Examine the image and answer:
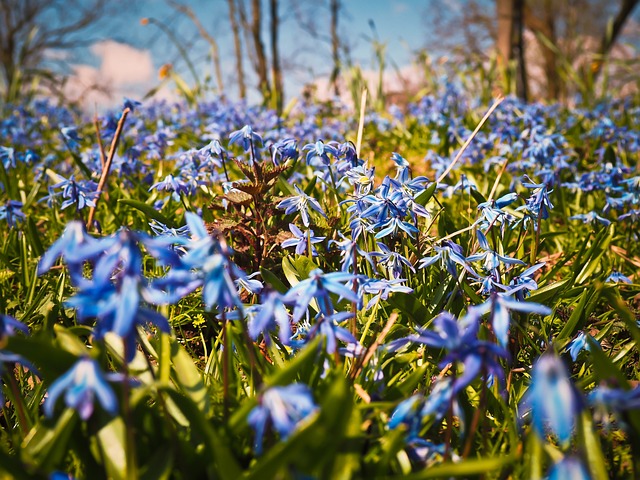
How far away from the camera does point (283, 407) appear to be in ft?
2.84

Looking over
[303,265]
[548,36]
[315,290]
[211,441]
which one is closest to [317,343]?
[315,290]

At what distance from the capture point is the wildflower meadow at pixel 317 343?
893 mm

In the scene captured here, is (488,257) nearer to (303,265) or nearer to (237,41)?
(303,265)

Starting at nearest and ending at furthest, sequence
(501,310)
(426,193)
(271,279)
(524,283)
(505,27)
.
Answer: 1. (501,310)
2. (524,283)
3. (271,279)
4. (426,193)
5. (505,27)

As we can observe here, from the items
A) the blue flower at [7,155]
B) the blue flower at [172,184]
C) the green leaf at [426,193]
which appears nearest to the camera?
the green leaf at [426,193]

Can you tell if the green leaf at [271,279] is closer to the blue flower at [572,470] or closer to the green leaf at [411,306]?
the green leaf at [411,306]

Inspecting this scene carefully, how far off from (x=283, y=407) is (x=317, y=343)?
19 cm

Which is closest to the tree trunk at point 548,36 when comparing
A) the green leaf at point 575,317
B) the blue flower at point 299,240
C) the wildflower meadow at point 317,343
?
the wildflower meadow at point 317,343

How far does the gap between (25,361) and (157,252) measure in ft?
1.32

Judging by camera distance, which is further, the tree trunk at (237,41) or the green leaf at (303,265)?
the tree trunk at (237,41)

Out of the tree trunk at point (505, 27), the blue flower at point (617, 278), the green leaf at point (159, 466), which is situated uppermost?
the tree trunk at point (505, 27)

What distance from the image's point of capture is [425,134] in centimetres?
636

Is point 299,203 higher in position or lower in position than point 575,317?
higher

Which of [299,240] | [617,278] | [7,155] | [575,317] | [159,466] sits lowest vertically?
[617,278]
